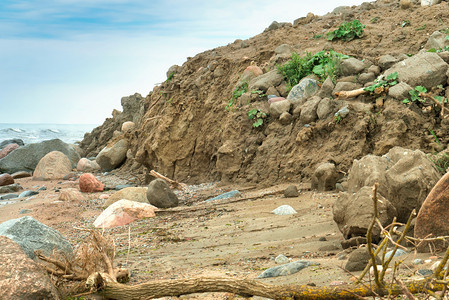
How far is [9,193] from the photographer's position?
1331 centimetres

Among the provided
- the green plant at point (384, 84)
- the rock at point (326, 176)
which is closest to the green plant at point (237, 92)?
the green plant at point (384, 84)

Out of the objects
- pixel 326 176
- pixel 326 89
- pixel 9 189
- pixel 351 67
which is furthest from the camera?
pixel 9 189

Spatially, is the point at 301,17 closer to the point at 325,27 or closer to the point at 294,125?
the point at 325,27

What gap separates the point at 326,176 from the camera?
750cm

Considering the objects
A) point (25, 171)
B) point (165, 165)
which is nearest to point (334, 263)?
point (165, 165)

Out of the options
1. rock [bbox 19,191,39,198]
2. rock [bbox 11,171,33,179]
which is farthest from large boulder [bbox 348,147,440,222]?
rock [bbox 11,171,33,179]

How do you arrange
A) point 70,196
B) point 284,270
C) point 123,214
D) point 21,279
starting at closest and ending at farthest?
point 21,279 < point 284,270 < point 123,214 < point 70,196

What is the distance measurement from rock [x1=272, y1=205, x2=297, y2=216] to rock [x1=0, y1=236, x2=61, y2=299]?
346 cm

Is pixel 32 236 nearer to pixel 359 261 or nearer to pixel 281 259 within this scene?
pixel 281 259

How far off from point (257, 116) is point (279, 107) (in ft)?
1.80

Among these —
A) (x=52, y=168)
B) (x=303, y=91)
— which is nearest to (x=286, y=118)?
(x=303, y=91)

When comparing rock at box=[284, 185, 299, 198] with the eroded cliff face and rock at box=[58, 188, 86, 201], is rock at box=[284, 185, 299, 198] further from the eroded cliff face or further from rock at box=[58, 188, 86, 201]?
rock at box=[58, 188, 86, 201]

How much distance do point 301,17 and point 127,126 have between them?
7.88m

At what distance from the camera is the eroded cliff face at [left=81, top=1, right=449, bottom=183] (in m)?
A: 8.09
